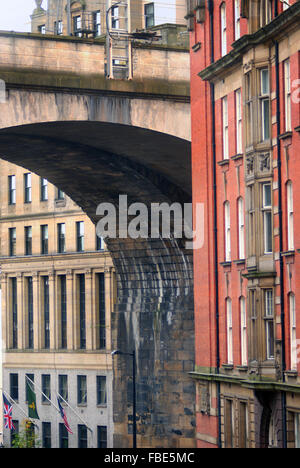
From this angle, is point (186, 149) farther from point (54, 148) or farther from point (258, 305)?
point (258, 305)

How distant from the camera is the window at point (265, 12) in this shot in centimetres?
4451

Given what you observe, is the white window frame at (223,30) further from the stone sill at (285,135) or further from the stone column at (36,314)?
the stone column at (36,314)

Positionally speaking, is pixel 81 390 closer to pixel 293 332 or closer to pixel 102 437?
pixel 102 437

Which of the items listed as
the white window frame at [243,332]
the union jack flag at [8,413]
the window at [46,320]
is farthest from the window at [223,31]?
the window at [46,320]

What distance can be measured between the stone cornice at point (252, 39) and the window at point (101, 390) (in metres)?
49.7

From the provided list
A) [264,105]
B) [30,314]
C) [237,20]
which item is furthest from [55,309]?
[264,105]

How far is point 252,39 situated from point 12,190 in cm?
6541

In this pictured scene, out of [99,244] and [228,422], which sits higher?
[99,244]

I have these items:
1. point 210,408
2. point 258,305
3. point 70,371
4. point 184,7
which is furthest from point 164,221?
point 70,371

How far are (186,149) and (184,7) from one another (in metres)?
6.27

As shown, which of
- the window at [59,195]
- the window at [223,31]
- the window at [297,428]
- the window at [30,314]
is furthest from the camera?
the window at [30,314]

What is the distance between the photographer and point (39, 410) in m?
103

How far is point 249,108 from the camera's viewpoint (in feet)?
148

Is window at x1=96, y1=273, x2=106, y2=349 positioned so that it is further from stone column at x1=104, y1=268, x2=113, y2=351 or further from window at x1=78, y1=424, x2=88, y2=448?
window at x1=78, y1=424, x2=88, y2=448
